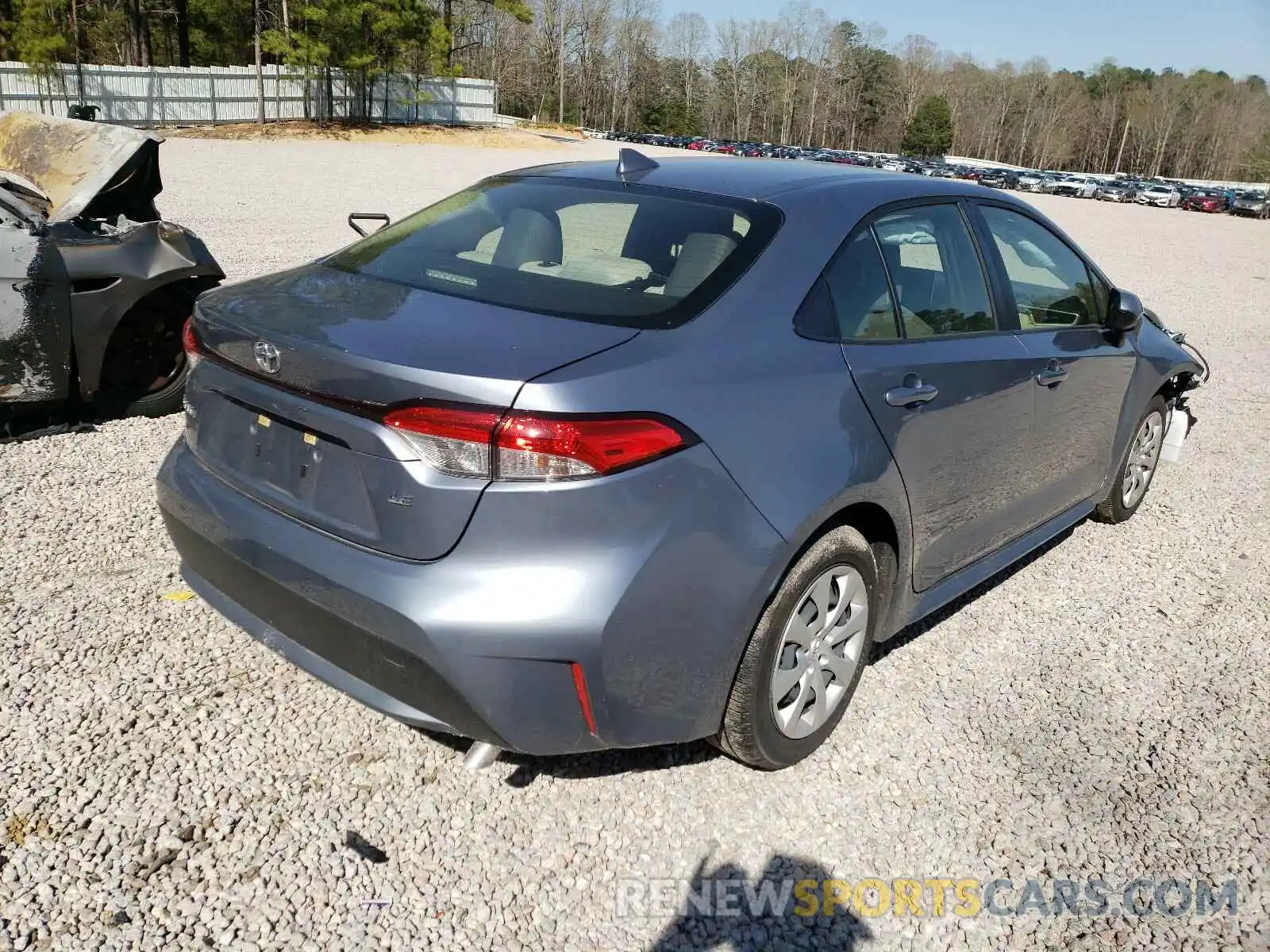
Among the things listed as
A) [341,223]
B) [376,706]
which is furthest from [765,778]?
[341,223]

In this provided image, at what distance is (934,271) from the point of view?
3283mm

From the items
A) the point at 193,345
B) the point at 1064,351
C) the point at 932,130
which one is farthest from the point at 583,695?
the point at 932,130

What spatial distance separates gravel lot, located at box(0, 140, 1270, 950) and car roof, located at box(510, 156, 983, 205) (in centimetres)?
167

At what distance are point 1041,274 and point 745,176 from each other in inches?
60.4

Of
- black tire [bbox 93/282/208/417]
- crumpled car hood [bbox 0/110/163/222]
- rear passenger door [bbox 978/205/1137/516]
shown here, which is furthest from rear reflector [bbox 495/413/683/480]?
crumpled car hood [bbox 0/110/163/222]

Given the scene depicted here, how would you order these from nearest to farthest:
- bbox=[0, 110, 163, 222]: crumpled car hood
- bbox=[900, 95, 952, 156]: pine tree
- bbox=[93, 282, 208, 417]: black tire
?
bbox=[93, 282, 208, 417]: black tire → bbox=[0, 110, 163, 222]: crumpled car hood → bbox=[900, 95, 952, 156]: pine tree

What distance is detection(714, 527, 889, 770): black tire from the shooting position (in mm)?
2502

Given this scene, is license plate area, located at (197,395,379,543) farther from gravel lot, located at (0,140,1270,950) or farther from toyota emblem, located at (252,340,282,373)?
gravel lot, located at (0,140,1270,950)

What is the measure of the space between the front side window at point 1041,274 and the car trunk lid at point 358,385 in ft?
6.45

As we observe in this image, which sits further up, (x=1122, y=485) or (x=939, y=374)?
(x=939, y=374)

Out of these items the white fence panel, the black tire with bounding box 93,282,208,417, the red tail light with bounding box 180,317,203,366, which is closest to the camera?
the red tail light with bounding box 180,317,203,366

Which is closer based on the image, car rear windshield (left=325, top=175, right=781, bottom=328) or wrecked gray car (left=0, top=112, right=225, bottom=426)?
car rear windshield (left=325, top=175, right=781, bottom=328)

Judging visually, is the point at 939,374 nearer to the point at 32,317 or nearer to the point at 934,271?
the point at 934,271

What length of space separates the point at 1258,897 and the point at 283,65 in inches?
1934
